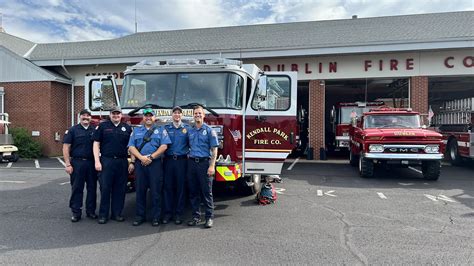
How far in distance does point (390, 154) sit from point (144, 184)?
7.11 metres

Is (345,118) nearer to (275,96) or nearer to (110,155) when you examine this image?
(275,96)

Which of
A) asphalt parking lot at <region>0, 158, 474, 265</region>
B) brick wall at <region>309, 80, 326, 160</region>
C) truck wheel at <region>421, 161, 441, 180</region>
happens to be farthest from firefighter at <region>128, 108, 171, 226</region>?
brick wall at <region>309, 80, 326, 160</region>

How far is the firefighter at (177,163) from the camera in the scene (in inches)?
223

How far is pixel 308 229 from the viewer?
5.56 metres

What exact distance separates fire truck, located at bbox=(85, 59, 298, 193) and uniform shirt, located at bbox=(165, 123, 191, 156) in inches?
13.1

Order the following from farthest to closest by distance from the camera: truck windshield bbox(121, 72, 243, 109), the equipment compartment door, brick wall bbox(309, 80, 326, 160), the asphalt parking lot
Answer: brick wall bbox(309, 80, 326, 160), the equipment compartment door, truck windshield bbox(121, 72, 243, 109), the asphalt parking lot

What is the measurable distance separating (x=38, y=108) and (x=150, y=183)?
48.8ft

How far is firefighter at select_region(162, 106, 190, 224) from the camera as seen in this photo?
5.66 metres

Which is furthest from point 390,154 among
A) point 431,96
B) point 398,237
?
point 431,96

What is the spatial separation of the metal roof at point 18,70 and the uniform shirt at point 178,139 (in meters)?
14.6

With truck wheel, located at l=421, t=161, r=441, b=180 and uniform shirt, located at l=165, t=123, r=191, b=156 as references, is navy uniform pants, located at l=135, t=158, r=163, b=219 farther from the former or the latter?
truck wheel, located at l=421, t=161, r=441, b=180

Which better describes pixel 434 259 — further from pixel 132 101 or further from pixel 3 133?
pixel 3 133

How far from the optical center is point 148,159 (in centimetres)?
561

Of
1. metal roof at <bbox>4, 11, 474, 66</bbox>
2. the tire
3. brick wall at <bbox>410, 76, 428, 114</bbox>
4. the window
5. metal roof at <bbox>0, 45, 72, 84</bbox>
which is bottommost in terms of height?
the tire
